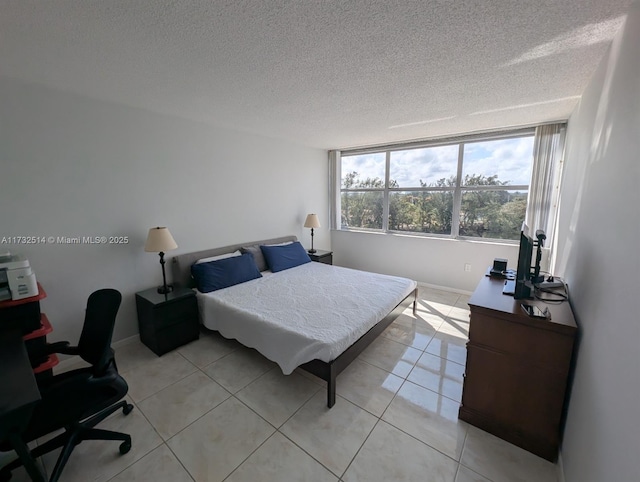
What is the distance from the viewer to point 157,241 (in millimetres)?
2602

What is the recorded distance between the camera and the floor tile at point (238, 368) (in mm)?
2209

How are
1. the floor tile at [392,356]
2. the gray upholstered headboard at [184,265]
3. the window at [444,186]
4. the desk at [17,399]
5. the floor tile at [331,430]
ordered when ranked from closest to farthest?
the desk at [17,399]
the floor tile at [331,430]
the floor tile at [392,356]
the gray upholstered headboard at [184,265]
the window at [444,186]

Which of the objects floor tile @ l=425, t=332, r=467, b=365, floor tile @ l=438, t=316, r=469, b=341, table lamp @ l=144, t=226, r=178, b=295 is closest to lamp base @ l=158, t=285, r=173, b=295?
table lamp @ l=144, t=226, r=178, b=295

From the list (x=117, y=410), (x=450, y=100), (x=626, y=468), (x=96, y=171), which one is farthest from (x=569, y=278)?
(x=96, y=171)

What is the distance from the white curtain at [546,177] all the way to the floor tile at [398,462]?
2.96 meters

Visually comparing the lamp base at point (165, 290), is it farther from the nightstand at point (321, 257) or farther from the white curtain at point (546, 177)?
the white curtain at point (546, 177)

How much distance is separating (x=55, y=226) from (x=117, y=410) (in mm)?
1628

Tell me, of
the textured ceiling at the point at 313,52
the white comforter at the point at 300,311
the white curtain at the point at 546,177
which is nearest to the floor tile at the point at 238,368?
the white comforter at the point at 300,311

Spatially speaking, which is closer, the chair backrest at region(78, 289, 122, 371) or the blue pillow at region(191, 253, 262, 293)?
the chair backrest at region(78, 289, 122, 371)

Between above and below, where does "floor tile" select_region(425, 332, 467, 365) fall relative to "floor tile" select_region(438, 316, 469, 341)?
below

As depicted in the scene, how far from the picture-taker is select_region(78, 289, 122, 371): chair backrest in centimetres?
154

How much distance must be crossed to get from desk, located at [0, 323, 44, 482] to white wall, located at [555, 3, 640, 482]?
2.15 m

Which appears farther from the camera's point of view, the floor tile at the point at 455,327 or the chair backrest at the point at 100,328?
the floor tile at the point at 455,327

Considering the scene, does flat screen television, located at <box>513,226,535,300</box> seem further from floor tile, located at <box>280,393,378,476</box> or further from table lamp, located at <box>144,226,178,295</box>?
table lamp, located at <box>144,226,178,295</box>
